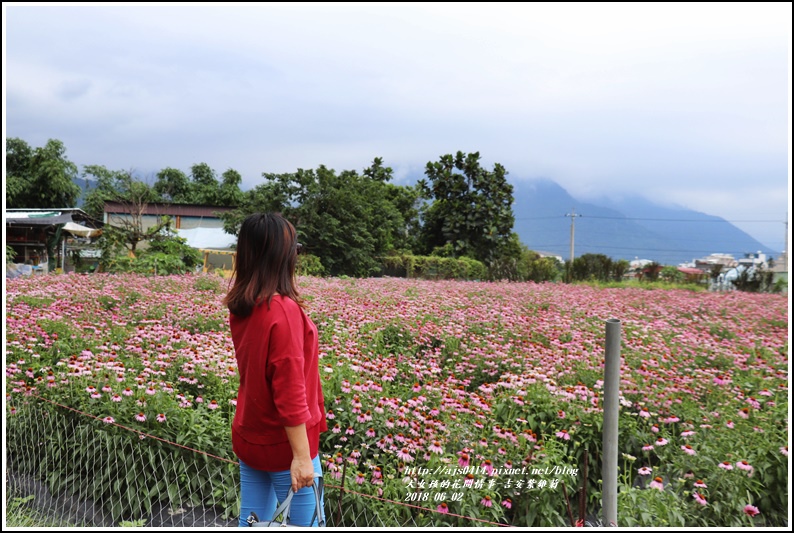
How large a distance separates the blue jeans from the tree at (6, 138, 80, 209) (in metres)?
18.3

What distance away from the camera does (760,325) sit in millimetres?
5098

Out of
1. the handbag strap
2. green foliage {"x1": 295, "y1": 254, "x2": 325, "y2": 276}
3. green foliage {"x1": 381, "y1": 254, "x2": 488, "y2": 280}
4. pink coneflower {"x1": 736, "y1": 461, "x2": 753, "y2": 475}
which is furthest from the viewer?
green foliage {"x1": 381, "y1": 254, "x2": 488, "y2": 280}

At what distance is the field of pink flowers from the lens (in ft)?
6.54

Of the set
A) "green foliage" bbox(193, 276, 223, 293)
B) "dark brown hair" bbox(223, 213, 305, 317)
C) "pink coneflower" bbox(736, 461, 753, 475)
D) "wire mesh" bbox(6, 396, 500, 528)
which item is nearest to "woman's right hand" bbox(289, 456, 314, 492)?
"dark brown hair" bbox(223, 213, 305, 317)

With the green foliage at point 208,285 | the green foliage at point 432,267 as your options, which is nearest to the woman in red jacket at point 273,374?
the green foliage at point 208,285

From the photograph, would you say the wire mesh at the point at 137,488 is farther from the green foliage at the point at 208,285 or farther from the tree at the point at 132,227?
the tree at the point at 132,227

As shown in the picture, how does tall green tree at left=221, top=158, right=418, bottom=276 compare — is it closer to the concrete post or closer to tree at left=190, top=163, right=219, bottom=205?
tree at left=190, top=163, right=219, bottom=205

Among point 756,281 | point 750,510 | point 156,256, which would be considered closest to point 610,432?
point 750,510

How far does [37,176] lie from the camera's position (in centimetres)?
1672

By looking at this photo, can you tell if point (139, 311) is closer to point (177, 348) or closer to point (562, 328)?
point (177, 348)

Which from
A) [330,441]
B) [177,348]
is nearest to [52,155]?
[177,348]

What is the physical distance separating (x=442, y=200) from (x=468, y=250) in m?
1.51

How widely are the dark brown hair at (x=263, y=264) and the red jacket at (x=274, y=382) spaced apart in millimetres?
22

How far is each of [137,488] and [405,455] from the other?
1.05m
